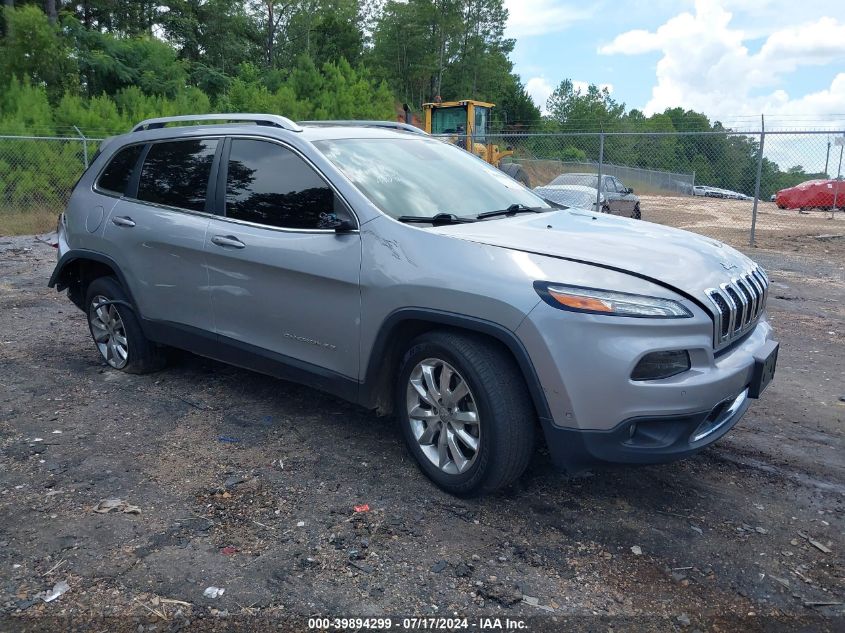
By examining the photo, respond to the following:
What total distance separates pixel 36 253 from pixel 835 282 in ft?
40.5

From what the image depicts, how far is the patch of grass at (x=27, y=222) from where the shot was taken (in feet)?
49.7

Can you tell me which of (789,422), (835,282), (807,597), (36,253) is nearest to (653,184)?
(835,282)

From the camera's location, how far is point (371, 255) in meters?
3.67

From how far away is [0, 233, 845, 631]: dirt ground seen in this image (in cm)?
275

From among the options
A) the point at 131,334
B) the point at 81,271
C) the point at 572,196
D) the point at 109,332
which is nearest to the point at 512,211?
the point at 131,334

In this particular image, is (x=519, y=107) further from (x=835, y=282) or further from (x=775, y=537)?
(x=775, y=537)

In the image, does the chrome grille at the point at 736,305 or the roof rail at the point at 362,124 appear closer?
the chrome grille at the point at 736,305

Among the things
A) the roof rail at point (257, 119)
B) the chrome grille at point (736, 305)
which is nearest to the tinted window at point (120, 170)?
the roof rail at point (257, 119)

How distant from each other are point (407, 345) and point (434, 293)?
405 millimetres

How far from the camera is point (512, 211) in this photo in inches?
168

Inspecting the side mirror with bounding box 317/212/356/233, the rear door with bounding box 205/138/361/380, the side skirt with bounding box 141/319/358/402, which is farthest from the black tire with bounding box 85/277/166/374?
the side mirror with bounding box 317/212/356/233

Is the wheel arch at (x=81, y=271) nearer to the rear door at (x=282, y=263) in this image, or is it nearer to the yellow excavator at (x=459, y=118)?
the rear door at (x=282, y=263)

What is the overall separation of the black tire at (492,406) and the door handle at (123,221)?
8.67ft

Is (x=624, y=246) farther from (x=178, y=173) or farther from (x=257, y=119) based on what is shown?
(x=178, y=173)
